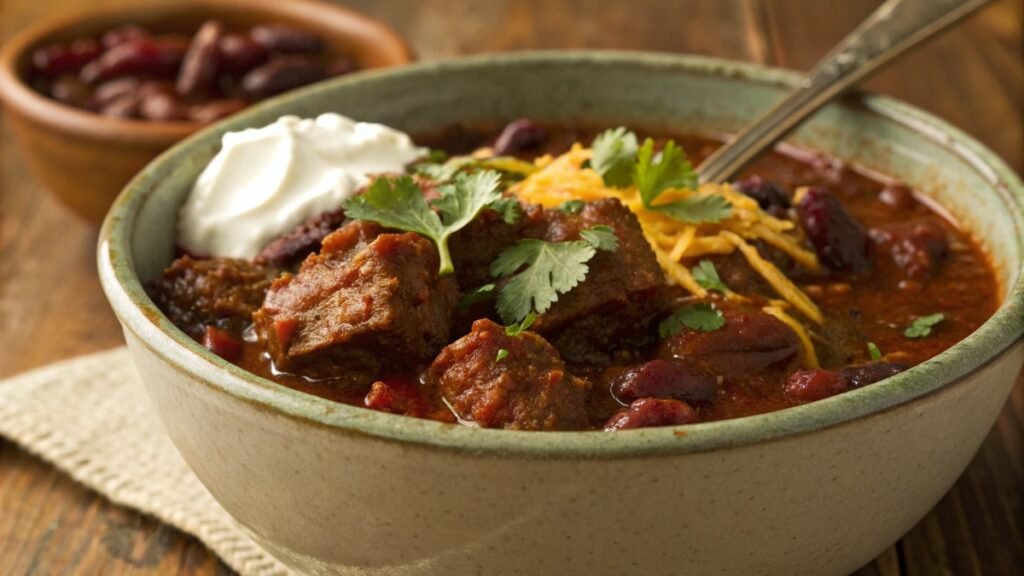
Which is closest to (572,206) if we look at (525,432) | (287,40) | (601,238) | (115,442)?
(601,238)

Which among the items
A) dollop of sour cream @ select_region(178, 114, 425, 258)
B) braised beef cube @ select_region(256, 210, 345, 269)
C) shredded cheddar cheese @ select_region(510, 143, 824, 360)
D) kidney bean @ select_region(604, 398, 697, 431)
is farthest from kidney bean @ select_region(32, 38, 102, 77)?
kidney bean @ select_region(604, 398, 697, 431)

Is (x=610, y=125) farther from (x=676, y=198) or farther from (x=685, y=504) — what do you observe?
(x=685, y=504)

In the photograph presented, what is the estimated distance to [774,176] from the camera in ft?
13.9

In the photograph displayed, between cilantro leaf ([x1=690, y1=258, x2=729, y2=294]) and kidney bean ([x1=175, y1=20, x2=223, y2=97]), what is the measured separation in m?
2.71

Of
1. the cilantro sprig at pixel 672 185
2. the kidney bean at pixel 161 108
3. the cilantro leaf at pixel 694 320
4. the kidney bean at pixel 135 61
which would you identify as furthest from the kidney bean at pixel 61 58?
the cilantro leaf at pixel 694 320

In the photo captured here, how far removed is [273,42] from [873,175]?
265 cm

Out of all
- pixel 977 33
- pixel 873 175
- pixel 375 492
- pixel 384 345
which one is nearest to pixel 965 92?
pixel 977 33

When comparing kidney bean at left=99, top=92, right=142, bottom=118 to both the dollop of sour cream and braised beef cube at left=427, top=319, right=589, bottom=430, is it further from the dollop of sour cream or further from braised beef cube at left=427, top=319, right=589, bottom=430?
braised beef cube at left=427, top=319, right=589, bottom=430

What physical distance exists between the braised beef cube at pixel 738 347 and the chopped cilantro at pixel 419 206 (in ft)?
1.82

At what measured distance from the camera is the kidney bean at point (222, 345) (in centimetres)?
313

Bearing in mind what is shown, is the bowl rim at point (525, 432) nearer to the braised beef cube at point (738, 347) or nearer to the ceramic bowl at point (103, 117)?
the braised beef cube at point (738, 347)

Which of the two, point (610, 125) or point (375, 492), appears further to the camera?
Answer: point (610, 125)

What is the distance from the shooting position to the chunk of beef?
2838mm

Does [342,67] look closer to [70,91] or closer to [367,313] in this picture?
[70,91]
